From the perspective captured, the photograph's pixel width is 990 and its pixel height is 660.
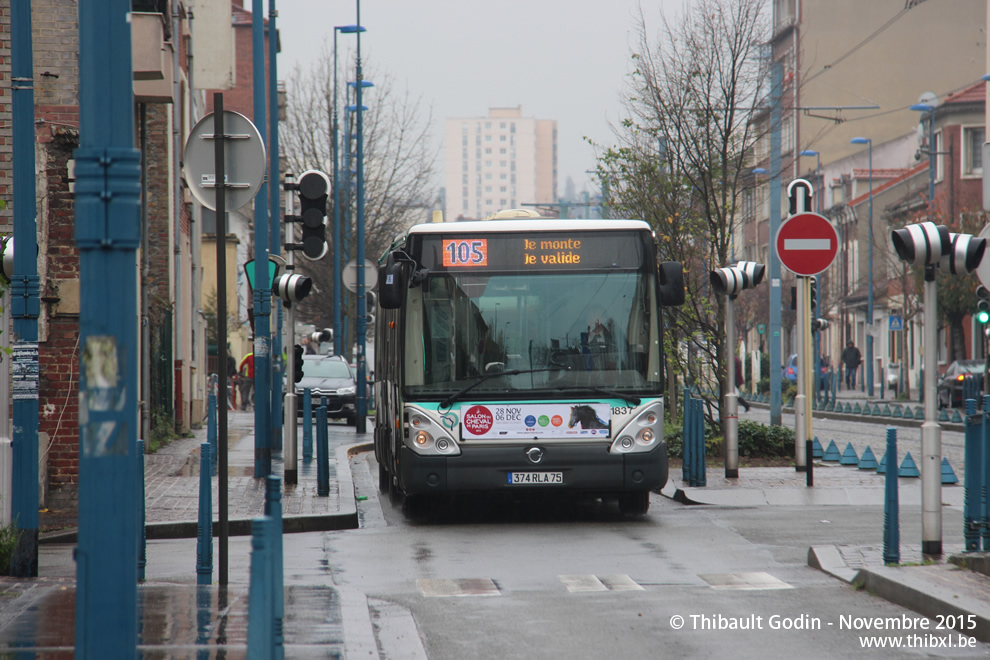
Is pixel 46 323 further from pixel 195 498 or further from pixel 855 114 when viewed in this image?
pixel 855 114

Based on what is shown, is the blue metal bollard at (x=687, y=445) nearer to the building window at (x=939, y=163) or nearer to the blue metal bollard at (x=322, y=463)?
the blue metal bollard at (x=322, y=463)

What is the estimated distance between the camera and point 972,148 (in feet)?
174

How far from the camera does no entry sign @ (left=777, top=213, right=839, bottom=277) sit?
49.4 feet

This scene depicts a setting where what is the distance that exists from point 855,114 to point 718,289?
5927 cm

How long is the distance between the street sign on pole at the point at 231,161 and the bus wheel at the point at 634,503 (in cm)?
560

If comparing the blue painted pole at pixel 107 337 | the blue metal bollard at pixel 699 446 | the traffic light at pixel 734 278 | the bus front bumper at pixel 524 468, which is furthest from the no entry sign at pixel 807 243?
the blue painted pole at pixel 107 337

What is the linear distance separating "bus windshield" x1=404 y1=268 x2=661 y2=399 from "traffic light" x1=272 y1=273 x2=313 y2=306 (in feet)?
10.0

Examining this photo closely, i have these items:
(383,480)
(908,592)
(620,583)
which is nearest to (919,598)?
(908,592)

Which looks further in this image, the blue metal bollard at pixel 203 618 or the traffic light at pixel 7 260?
the traffic light at pixel 7 260

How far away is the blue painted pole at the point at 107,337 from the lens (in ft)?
13.5

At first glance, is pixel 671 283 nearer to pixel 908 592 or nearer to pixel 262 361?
pixel 908 592

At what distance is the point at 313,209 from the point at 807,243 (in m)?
6.08

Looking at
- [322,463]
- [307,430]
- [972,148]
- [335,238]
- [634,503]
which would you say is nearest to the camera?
[634,503]

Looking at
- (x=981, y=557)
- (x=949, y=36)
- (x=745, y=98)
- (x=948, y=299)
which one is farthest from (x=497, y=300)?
(x=949, y=36)
